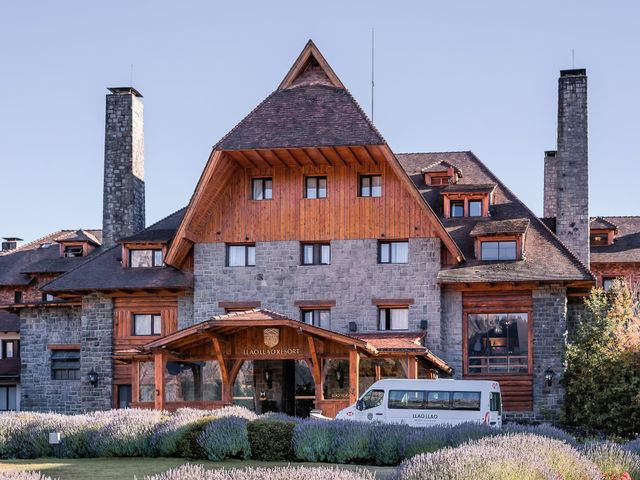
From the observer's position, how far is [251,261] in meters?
40.4

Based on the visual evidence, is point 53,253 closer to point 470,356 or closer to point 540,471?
point 470,356

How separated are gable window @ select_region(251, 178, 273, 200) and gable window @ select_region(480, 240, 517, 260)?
25.0ft

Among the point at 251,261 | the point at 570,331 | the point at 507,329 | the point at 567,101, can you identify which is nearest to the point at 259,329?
the point at 251,261

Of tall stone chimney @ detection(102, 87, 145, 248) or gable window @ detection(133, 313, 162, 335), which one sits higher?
tall stone chimney @ detection(102, 87, 145, 248)

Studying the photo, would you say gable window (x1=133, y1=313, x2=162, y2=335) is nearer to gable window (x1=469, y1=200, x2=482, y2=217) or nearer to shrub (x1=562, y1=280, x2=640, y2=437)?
gable window (x1=469, y1=200, x2=482, y2=217)

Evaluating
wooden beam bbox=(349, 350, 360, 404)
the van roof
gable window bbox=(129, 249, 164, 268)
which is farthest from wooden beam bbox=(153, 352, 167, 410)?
the van roof

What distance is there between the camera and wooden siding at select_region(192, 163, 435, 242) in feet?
129

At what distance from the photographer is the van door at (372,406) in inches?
1258

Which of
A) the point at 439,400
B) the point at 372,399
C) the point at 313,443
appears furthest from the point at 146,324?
the point at 313,443

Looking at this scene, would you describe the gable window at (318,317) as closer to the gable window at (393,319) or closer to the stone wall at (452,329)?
the gable window at (393,319)

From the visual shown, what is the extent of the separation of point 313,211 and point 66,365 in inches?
445

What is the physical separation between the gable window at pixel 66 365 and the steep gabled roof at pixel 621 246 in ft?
67.8

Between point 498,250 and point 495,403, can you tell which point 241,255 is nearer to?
point 498,250

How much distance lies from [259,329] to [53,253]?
18321mm
